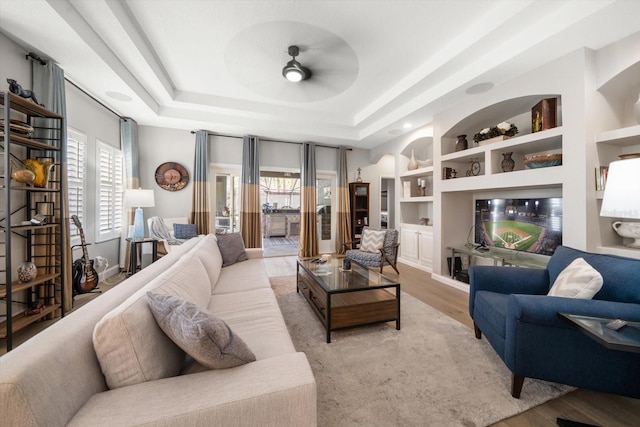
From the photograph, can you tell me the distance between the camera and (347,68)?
10.0 feet

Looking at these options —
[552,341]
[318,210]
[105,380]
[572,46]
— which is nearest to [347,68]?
[572,46]

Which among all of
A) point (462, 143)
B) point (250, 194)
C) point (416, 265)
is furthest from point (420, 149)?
point (250, 194)

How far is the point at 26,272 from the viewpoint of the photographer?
2326 millimetres

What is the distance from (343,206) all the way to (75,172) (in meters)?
4.71

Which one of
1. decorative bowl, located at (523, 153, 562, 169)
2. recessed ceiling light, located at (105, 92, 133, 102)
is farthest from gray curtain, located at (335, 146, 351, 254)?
recessed ceiling light, located at (105, 92, 133, 102)

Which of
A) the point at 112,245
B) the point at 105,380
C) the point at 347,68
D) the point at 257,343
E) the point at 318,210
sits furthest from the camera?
the point at 318,210

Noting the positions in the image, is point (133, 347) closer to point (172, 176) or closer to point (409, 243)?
point (172, 176)

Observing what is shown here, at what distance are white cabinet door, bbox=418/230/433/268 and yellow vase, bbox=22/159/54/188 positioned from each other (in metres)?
5.16

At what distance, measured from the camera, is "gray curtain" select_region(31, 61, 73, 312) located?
101 inches

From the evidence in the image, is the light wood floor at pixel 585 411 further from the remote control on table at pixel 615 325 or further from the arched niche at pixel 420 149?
the arched niche at pixel 420 149

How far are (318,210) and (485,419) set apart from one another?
17.1ft

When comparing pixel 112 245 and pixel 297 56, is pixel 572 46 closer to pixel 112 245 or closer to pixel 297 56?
pixel 297 56

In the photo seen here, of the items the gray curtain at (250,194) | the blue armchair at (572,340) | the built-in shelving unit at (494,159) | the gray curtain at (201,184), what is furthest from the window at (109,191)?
the built-in shelving unit at (494,159)

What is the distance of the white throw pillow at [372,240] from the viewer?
13.9 ft
